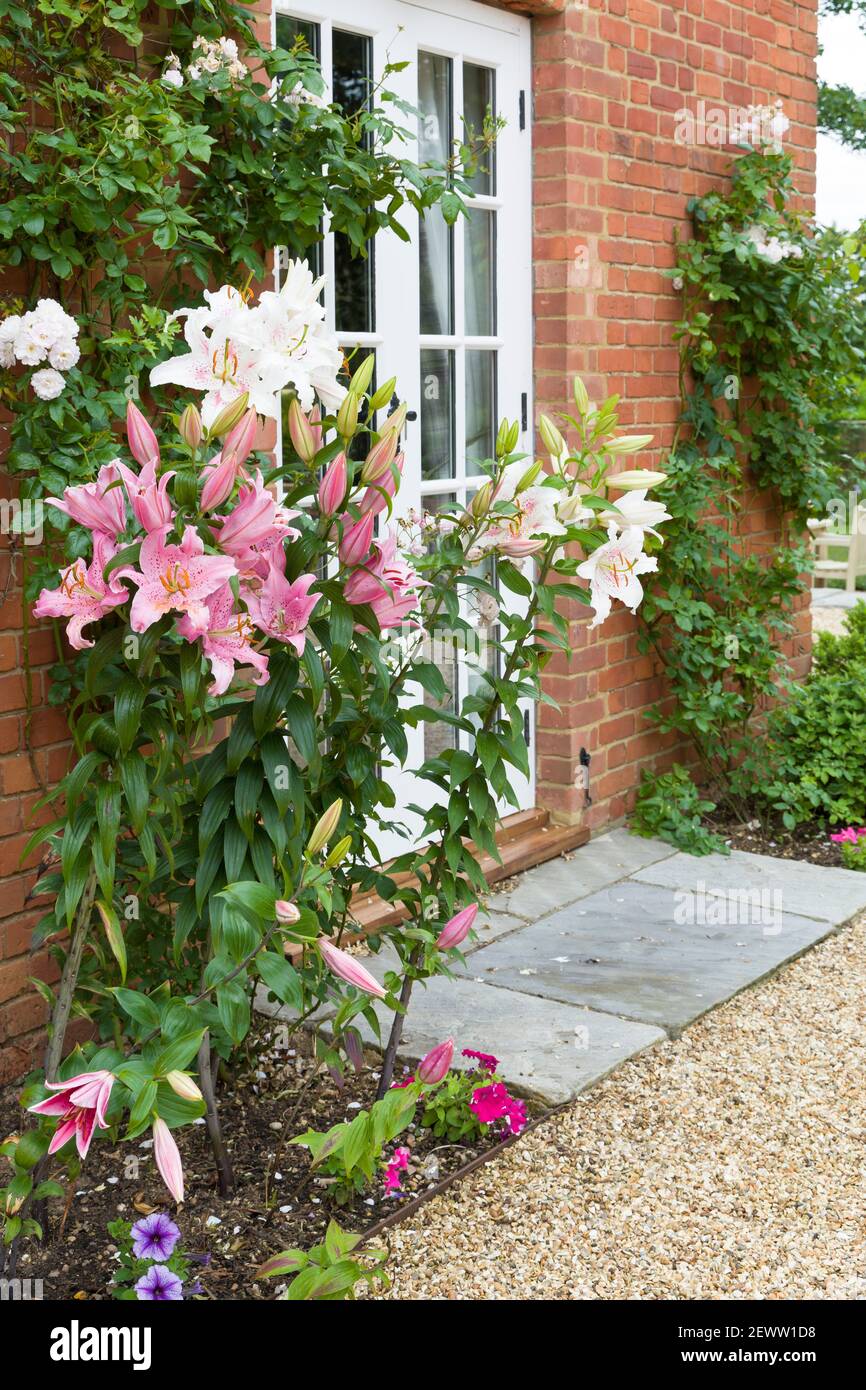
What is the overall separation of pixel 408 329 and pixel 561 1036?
79.5 inches

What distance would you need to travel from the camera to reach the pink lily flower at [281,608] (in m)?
2.05

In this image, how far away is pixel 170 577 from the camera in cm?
183

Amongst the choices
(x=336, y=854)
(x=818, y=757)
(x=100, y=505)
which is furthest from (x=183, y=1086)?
(x=818, y=757)

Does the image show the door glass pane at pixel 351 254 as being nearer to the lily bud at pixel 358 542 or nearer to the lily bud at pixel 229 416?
→ the lily bud at pixel 358 542

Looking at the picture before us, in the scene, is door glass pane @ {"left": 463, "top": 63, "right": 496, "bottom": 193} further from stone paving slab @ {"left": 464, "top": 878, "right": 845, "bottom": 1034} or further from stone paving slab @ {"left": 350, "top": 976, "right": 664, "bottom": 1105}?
stone paving slab @ {"left": 350, "top": 976, "right": 664, "bottom": 1105}

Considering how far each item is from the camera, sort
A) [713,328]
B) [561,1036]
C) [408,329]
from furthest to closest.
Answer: [713,328] < [408,329] < [561,1036]

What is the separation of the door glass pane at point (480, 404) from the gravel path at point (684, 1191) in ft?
6.33

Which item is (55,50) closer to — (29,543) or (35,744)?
(29,543)

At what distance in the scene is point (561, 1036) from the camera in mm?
3344

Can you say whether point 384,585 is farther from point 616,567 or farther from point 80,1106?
point 80,1106

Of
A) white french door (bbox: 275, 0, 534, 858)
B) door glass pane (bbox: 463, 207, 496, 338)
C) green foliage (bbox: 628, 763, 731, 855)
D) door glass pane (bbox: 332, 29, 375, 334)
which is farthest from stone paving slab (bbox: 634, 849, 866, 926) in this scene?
door glass pane (bbox: 332, 29, 375, 334)

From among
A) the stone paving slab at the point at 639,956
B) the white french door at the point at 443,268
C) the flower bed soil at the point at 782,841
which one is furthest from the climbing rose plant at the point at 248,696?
the flower bed soil at the point at 782,841

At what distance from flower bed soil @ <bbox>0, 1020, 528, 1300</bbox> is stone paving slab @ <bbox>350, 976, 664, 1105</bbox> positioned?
23 cm

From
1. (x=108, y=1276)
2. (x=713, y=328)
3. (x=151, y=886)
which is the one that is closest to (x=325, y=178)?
(x=151, y=886)
